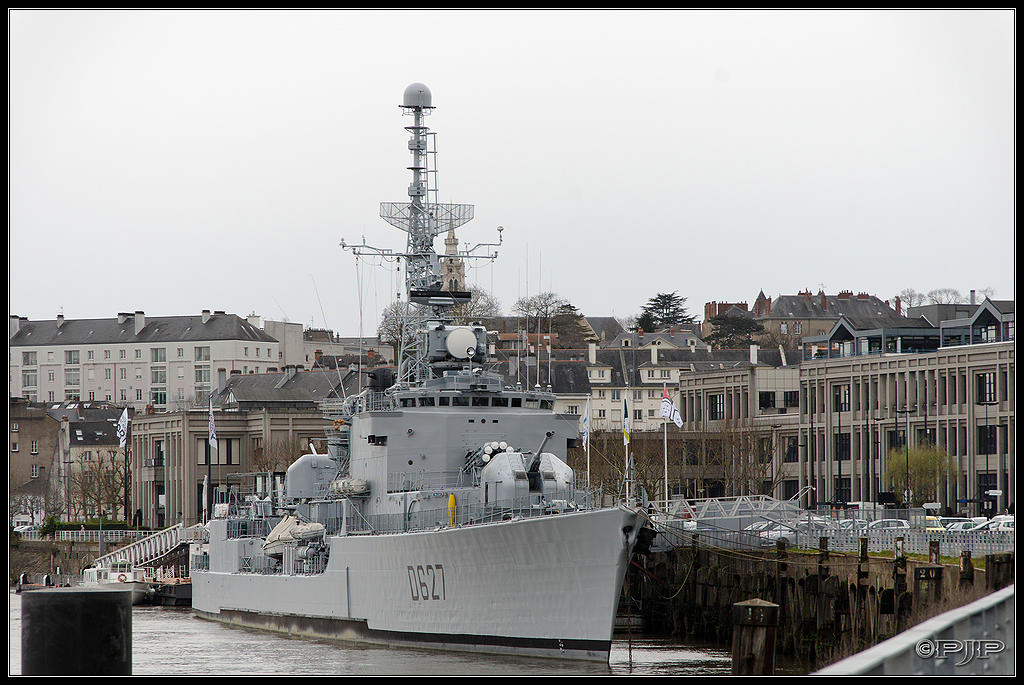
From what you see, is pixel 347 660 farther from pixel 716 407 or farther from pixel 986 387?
pixel 716 407

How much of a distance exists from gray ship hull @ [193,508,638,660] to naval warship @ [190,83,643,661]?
4 centimetres

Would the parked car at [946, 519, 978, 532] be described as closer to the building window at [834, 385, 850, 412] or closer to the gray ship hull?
the gray ship hull

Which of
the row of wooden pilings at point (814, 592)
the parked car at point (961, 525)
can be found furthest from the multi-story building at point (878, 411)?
the row of wooden pilings at point (814, 592)

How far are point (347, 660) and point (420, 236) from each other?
1272cm

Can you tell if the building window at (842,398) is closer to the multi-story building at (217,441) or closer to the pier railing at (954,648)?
the multi-story building at (217,441)

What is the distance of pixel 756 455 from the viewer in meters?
69.3

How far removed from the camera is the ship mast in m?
36.8

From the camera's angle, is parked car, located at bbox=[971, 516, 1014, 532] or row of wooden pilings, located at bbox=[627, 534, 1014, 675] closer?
row of wooden pilings, located at bbox=[627, 534, 1014, 675]

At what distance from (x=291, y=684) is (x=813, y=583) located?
47.4 ft

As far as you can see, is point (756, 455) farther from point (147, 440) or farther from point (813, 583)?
point (147, 440)

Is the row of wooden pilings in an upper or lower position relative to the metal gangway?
upper

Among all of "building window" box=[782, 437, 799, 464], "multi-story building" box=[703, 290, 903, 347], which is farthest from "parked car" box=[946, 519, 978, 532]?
"multi-story building" box=[703, 290, 903, 347]

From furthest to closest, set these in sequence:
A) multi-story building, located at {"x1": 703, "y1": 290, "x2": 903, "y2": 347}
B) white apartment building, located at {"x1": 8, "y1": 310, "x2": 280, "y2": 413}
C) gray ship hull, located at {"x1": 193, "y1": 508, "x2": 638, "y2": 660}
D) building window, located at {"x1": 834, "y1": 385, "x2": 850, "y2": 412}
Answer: multi-story building, located at {"x1": 703, "y1": 290, "x2": 903, "y2": 347} → white apartment building, located at {"x1": 8, "y1": 310, "x2": 280, "y2": 413} → building window, located at {"x1": 834, "y1": 385, "x2": 850, "y2": 412} → gray ship hull, located at {"x1": 193, "y1": 508, "x2": 638, "y2": 660}

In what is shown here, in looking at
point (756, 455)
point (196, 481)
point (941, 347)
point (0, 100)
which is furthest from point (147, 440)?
point (0, 100)
